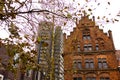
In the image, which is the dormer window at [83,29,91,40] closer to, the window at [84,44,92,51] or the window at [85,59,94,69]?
the window at [84,44,92,51]

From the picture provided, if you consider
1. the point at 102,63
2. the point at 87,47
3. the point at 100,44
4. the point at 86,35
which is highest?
the point at 86,35

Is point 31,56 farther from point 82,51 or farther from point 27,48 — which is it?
point 82,51

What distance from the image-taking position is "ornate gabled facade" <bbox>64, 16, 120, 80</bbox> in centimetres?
2750

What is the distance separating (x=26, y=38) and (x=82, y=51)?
73.3 feet

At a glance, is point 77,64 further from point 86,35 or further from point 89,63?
point 86,35

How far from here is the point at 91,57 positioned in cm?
2916

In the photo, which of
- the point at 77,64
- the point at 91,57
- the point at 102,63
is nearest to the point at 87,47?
the point at 91,57

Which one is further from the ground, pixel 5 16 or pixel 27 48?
pixel 5 16

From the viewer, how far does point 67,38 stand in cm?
3200

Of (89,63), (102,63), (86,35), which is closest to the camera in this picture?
(102,63)

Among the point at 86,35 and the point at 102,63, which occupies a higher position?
the point at 86,35

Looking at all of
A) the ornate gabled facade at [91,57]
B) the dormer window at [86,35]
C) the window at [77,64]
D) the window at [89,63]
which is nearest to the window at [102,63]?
the ornate gabled facade at [91,57]

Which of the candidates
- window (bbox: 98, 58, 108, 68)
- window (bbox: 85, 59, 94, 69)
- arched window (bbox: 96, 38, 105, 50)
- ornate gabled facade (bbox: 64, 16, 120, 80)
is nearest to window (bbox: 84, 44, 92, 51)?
ornate gabled facade (bbox: 64, 16, 120, 80)

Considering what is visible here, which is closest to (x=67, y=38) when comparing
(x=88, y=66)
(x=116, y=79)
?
(x=88, y=66)
